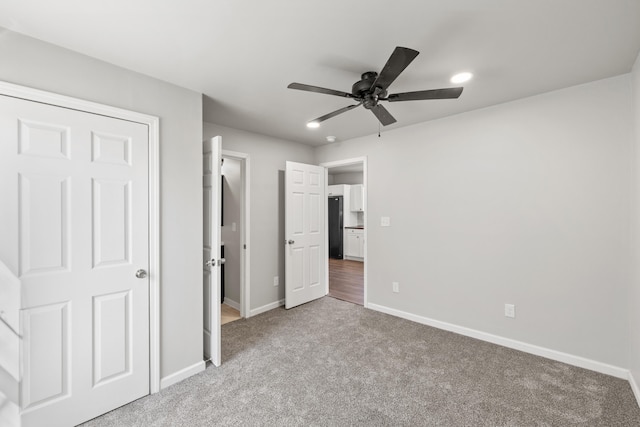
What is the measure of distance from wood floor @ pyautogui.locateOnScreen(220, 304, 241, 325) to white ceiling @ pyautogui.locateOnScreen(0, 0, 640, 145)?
261cm

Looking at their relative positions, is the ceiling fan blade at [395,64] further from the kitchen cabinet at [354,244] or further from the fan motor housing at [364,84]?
the kitchen cabinet at [354,244]

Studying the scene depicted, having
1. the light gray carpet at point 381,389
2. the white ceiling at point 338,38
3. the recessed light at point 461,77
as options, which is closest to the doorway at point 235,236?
the light gray carpet at point 381,389

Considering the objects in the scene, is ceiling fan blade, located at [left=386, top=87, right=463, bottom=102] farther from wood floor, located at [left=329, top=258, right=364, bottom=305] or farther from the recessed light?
wood floor, located at [left=329, top=258, right=364, bottom=305]

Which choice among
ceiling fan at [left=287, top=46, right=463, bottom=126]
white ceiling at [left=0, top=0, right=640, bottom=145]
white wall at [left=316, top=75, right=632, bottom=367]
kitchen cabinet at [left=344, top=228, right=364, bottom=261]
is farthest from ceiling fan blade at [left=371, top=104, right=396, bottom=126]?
kitchen cabinet at [left=344, top=228, right=364, bottom=261]

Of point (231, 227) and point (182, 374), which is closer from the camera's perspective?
point (182, 374)

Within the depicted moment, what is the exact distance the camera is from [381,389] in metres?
2.10

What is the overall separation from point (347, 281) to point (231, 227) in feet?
8.02

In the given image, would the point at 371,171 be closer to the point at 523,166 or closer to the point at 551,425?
the point at 523,166

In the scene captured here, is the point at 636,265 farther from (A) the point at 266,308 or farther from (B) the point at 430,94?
(A) the point at 266,308

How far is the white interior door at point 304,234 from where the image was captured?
387 centimetres

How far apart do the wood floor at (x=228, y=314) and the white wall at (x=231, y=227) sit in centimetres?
12

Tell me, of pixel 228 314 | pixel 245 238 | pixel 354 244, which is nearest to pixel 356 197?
pixel 354 244

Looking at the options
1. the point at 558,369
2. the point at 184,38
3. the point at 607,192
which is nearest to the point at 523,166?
the point at 607,192

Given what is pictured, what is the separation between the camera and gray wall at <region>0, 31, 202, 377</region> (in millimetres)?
1860
